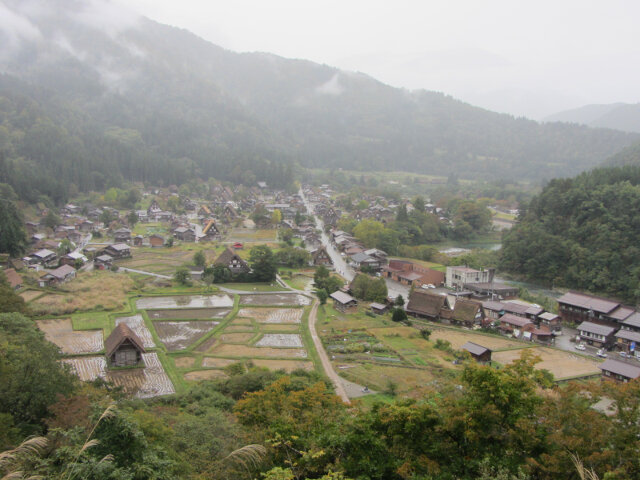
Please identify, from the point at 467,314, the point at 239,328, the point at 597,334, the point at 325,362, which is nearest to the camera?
the point at 325,362

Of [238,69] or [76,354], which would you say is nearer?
[76,354]

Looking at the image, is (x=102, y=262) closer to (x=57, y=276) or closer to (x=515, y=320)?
(x=57, y=276)

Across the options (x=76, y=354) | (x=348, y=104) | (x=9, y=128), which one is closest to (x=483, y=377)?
(x=76, y=354)

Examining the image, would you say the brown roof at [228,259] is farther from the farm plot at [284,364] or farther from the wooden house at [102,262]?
the farm plot at [284,364]

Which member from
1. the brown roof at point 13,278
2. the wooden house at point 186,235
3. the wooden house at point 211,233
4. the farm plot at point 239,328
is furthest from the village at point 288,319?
the wooden house at point 211,233

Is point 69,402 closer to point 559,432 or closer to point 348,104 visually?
point 559,432

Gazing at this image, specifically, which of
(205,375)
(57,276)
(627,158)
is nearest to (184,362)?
(205,375)
